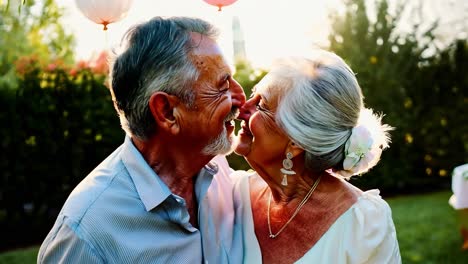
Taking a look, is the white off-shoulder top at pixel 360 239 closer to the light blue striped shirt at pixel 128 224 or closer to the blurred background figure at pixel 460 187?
the light blue striped shirt at pixel 128 224

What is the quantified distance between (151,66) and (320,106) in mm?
834

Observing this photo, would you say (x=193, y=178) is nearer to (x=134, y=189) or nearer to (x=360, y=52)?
(x=134, y=189)

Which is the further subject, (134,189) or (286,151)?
(286,151)

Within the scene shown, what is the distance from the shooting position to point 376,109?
1091 centimetres

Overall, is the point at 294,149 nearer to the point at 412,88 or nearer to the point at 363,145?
the point at 363,145

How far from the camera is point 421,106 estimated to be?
11422 millimetres

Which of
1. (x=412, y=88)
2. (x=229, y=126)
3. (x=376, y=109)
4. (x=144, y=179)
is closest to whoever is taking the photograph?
(x=144, y=179)

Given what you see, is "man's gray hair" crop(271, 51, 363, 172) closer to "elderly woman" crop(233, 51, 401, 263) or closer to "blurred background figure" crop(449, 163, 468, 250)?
"elderly woman" crop(233, 51, 401, 263)

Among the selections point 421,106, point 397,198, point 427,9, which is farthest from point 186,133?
point 427,9

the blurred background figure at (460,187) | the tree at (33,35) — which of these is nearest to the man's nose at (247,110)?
the blurred background figure at (460,187)

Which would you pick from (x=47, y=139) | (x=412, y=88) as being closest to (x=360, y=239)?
(x=47, y=139)

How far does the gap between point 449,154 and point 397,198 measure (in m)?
1.62

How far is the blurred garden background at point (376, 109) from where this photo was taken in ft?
25.7

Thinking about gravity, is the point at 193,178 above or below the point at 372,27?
above
